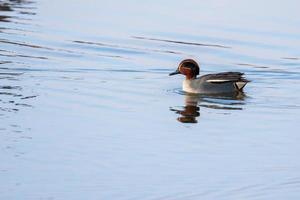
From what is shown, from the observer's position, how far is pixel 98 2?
25.1m

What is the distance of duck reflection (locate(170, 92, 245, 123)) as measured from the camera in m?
14.7

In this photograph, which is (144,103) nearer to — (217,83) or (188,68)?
(217,83)

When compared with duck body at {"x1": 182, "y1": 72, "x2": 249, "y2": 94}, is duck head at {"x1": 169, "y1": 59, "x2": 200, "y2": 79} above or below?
above

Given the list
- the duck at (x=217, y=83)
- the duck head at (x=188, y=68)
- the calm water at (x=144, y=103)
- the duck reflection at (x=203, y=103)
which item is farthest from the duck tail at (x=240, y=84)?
the duck head at (x=188, y=68)

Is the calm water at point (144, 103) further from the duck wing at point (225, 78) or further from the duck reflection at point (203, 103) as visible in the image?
the duck wing at point (225, 78)

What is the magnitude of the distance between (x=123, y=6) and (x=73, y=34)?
3.61 m

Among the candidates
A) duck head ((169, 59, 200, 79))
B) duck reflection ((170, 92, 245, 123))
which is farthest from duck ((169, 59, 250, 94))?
duck head ((169, 59, 200, 79))

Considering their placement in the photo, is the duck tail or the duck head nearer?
the duck tail

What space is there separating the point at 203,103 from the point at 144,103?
1.27 m

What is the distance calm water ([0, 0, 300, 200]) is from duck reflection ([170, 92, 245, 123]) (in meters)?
0.03

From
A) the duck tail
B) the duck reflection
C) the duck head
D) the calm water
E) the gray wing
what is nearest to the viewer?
the calm water

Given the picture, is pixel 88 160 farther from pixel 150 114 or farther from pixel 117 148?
pixel 150 114

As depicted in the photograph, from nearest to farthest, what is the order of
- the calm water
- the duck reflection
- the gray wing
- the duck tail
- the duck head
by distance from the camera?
the calm water < the duck reflection < the gray wing < the duck tail < the duck head

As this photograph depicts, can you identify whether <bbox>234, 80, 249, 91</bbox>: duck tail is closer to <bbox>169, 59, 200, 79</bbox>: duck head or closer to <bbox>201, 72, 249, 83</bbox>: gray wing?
<bbox>201, 72, 249, 83</bbox>: gray wing
